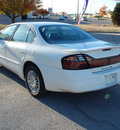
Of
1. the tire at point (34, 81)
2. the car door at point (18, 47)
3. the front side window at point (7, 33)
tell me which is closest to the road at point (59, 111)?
the tire at point (34, 81)

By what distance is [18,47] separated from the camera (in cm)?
406

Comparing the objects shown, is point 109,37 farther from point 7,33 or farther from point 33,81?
point 33,81

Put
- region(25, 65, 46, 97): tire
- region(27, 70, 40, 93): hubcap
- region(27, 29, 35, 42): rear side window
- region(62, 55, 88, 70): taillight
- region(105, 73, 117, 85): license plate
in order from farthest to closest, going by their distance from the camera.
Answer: region(27, 29, 35, 42): rear side window, region(27, 70, 40, 93): hubcap, region(25, 65, 46, 97): tire, region(105, 73, 117, 85): license plate, region(62, 55, 88, 70): taillight

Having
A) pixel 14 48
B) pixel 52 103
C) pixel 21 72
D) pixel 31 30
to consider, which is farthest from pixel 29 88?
pixel 31 30

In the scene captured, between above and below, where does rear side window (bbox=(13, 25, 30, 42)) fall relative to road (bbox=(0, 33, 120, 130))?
above

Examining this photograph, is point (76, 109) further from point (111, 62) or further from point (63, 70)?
point (111, 62)

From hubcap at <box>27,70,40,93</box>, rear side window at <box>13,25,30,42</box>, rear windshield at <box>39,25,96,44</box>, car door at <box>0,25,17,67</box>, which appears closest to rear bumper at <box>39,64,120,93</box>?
hubcap at <box>27,70,40,93</box>

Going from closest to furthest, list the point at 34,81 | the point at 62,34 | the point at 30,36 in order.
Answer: the point at 34,81, the point at 30,36, the point at 62,34

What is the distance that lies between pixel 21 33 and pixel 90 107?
2.39 metres

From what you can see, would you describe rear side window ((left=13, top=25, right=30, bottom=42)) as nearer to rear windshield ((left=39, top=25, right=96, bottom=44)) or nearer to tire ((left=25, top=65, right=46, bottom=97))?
rear windshield ((left=39, top=25, right=96, bottom=44))

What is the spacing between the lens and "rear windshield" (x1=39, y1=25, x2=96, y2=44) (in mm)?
3719

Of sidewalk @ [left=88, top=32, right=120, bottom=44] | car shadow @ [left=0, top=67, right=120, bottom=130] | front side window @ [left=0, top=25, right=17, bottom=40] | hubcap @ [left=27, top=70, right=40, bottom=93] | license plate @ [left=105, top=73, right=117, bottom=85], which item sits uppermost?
front side window @ [left=0, top=25, right=17, bottom=40]

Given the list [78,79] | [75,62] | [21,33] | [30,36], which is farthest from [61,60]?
[21,33]

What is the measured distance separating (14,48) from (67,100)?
177cm
